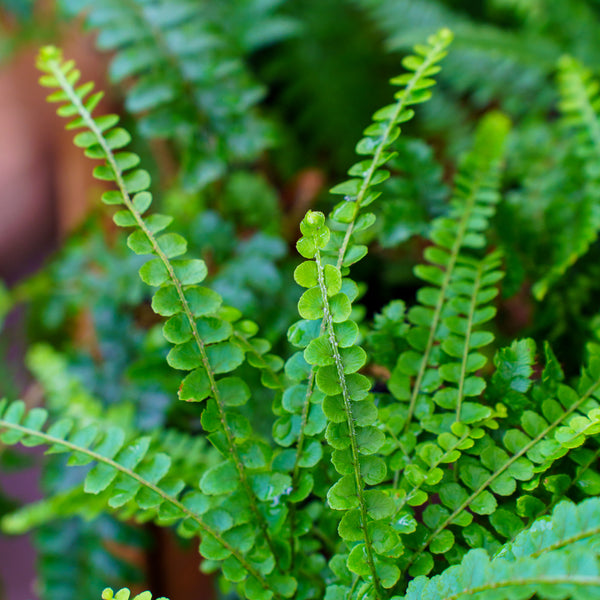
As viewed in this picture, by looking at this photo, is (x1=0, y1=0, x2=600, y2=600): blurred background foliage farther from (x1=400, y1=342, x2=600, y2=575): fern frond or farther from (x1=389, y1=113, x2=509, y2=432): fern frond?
(x1=400, y1=342, x2=600, y2=575): fern frond

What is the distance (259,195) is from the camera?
1296 millimetres

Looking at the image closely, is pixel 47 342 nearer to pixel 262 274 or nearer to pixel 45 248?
pixel 262 274

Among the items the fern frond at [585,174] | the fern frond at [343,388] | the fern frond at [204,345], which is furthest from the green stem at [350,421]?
the fern frond at [585,174]

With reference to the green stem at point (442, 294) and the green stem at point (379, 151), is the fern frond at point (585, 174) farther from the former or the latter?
the green stem at point (379, 151)

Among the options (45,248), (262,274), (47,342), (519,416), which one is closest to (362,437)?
(519,416)

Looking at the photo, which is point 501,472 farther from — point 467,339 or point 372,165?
point 372,165

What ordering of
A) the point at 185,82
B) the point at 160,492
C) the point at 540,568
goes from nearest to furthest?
the point at 540,568
the point at 160,492
the point at 185,82

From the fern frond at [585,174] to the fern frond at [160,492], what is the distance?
51 cm

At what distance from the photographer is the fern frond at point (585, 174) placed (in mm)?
814

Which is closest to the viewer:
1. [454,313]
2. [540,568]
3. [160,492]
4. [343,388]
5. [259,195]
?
[540,568]

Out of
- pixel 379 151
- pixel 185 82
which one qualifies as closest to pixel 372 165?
pixel 379 151

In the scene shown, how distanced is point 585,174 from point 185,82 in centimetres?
74

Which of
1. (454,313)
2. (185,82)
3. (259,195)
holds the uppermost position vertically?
(185,82)

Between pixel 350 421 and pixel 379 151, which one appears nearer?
pixel 350 421
